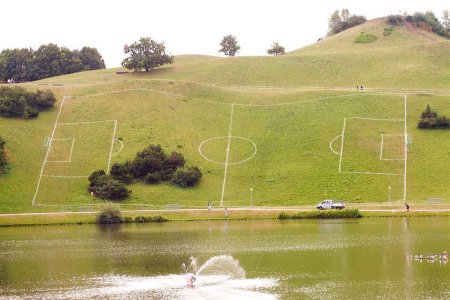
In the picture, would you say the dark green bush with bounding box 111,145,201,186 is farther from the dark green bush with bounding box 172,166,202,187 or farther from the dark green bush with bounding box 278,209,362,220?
the dark green bush with bounding box 278,209,362,220

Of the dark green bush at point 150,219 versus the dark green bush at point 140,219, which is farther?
the dark green bush at point 140,219

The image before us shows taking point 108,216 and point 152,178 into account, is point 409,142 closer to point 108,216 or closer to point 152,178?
point 152,178

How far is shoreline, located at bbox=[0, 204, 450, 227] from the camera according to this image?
101188 mm

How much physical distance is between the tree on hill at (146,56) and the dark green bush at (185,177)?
72.9 m

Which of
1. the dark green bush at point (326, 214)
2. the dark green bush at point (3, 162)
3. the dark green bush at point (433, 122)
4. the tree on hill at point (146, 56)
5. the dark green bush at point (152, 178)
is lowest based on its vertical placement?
the dark green bush at point (326, 214)

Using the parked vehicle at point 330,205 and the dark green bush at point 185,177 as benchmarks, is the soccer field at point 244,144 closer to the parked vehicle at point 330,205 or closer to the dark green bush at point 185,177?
the dark green bush at point 185,177

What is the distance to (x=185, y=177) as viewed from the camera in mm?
122500

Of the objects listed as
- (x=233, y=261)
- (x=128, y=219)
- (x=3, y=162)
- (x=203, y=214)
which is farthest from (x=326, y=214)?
(x=3, y=162)

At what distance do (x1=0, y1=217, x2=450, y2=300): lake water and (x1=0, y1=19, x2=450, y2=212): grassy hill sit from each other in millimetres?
22999

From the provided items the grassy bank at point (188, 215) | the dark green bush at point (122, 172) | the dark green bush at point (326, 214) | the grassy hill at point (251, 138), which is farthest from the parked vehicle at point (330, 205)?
the dark green bush at point (122, 172)

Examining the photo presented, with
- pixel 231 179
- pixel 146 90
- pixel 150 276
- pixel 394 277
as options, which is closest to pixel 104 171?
pixel 231 179

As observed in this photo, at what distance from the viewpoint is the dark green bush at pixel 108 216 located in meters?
101

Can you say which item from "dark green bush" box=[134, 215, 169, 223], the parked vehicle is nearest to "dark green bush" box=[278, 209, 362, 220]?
the parked vehicle

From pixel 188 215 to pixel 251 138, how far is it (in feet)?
130
